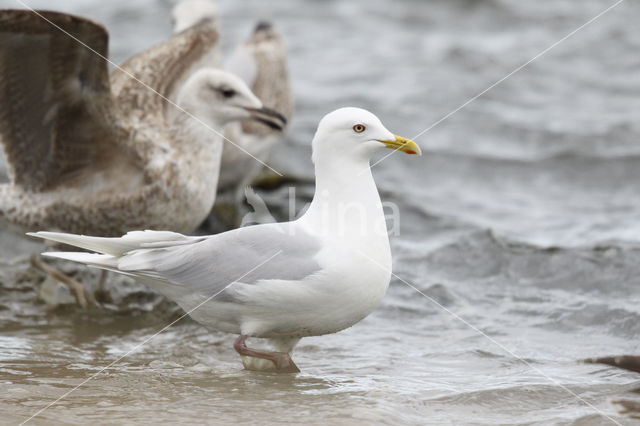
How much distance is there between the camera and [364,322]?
6.03 meters

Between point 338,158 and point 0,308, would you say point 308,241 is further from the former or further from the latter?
point 0,308

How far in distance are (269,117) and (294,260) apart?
92.2 inches

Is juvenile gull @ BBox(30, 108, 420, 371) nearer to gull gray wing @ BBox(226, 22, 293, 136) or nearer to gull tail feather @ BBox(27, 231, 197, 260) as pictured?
gull tail feather @ BBox(27, 231, 197, 260)

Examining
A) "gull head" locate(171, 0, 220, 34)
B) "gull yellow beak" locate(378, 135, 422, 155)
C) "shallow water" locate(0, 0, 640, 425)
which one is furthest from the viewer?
"gull head" locate(171, 0, 220, 34)

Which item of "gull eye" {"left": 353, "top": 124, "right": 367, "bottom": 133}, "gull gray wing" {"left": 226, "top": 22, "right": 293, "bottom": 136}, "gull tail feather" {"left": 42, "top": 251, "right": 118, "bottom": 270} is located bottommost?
"gull tail feather" {"left": 42, "top": 251, "right": 118, "bottom": 270}

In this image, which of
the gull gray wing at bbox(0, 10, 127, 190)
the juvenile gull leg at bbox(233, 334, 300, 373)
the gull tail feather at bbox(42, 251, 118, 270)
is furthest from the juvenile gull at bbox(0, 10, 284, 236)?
the juvenile gull leg at bbox(233, 334, 300, 373)

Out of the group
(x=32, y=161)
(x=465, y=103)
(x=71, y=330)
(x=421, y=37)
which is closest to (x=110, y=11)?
(x=421, y=37)

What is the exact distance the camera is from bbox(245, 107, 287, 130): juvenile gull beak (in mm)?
6648

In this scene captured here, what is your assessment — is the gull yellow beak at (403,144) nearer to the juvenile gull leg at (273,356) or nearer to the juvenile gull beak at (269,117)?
the juvenile gull leg at (273,356)

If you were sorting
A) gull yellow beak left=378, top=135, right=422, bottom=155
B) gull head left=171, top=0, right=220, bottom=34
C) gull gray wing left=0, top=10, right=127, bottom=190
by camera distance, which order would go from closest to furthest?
gull yellow beak left=378, top=135, right=422, bottom=155, gull gray wing left=0, top=10, right=127, bottom=190, gull head left=171, top=0, right=220, bottom=34

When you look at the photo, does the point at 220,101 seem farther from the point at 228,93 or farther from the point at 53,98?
the point at 53,98

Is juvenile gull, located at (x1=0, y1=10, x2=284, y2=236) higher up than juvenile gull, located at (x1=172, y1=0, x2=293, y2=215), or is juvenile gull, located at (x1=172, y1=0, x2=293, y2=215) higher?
juvenile gull, located at (x1=172, y1=0, x2=293, y2=215)

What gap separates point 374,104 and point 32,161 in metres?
6.41

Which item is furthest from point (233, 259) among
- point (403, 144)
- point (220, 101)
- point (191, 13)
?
point (191, 13)
